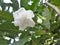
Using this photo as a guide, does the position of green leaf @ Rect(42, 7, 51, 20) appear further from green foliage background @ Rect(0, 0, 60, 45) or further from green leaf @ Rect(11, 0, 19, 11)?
green leaf @ Rect(11, 0, 19, 11)

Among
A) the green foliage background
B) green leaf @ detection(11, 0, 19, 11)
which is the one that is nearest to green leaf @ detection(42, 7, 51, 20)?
the green foliage background

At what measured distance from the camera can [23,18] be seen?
475 mm

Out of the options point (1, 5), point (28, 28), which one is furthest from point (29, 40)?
point (1, 5)

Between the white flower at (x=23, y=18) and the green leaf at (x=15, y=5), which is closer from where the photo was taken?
→ the white flower at (x=23, y=18)

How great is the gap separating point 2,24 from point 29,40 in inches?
3.5

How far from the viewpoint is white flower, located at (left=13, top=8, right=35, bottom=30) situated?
472 millimetres

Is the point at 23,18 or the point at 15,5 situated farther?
the point at 15,5

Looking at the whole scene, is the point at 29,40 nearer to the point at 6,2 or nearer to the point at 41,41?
the point at 41,41

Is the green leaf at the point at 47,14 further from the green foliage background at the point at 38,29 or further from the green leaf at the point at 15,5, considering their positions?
the green leaf at the point at 15,5

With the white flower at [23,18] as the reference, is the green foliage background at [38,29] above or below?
below

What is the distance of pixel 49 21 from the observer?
0.53m

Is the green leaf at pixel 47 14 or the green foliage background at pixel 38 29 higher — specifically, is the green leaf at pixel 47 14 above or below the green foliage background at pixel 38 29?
above

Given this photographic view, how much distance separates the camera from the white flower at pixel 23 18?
1.55 feet

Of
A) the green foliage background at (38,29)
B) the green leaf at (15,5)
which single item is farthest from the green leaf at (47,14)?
the green leaf at (15,5)
